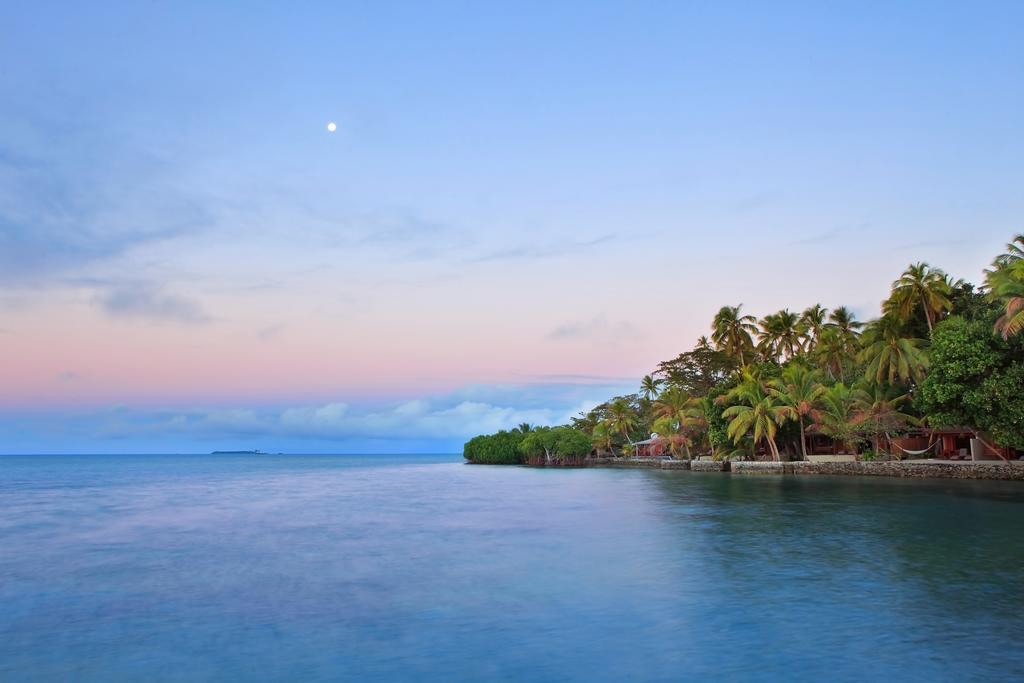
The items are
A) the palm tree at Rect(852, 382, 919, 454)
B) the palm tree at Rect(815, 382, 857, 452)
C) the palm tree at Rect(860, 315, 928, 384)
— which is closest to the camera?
the palm tree at Rect(860, 315, 928, 384)

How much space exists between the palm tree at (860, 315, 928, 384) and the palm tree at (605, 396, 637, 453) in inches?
1616

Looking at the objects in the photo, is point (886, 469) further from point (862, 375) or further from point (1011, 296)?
point (1011, 296)

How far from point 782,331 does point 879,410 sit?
18468 millimetres

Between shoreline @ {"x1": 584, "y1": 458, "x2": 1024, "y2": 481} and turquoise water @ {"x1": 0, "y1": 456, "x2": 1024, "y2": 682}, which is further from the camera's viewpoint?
shoreline @ {"x1": 584, "y1": 458, "x2": 1024, "y2": 481}

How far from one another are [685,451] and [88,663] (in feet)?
201

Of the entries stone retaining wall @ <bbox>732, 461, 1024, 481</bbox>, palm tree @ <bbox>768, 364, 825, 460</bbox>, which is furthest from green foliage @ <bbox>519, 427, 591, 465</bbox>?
palm tree @ <bbox>768, 364, 825, 460</bbox>

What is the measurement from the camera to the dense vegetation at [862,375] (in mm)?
30922

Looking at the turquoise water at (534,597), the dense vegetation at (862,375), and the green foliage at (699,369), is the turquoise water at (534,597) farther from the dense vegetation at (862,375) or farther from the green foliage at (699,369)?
the green foliage at (699,369)

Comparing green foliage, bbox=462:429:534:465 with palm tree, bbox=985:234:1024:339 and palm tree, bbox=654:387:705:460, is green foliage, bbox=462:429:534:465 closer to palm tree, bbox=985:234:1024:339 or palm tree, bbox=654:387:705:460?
palm tree, bbox=654:387:705:460

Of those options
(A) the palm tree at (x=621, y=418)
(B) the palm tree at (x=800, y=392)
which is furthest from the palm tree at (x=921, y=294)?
(A) the palm tree at (x=621, y=418)

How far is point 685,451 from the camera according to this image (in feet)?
217

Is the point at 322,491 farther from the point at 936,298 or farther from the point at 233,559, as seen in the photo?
the point at 936,298

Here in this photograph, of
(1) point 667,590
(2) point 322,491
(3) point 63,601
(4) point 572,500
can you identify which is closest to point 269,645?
(3) point 63,601

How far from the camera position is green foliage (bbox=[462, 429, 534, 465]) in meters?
105
